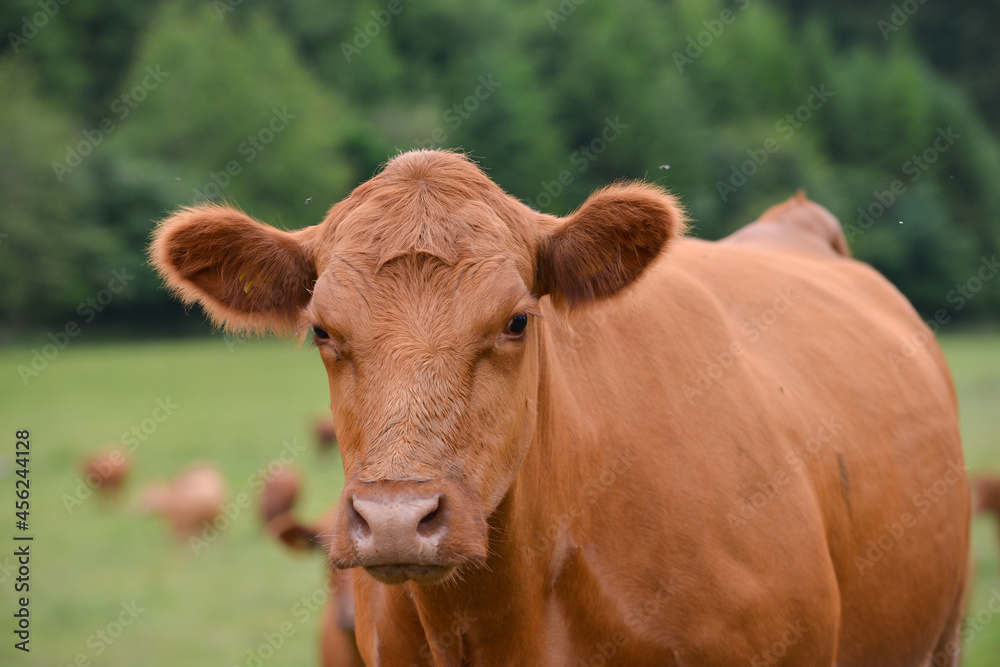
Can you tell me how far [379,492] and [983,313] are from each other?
5093 centimetres

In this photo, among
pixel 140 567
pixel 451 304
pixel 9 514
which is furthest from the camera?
pixel 9 514

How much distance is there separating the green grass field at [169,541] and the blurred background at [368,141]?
0.17 m

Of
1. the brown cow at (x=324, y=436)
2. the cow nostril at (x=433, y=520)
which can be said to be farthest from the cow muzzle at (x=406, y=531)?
the brown cow at (x=324, y=436)

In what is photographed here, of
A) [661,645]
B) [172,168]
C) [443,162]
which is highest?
[172,168]

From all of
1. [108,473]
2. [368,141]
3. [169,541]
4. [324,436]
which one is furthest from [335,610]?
[368,141]

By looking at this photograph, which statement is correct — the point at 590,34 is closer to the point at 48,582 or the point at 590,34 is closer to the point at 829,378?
the point at 48,582

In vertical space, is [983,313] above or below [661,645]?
below

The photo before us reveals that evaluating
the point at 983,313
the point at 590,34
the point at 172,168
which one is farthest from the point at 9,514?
the point at 590,34

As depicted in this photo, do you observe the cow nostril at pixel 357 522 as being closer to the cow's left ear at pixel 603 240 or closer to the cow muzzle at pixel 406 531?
the cow muzzle at pixel 406 531

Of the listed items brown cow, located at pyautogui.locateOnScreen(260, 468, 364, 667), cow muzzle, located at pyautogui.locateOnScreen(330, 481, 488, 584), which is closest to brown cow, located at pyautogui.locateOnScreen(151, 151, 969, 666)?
cow muzzle, located at pyautogui.locateOnScreen(330, 481, 488, 584)

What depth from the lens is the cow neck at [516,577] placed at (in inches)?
108

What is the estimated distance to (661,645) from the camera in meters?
2.84

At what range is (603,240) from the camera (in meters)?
2.87

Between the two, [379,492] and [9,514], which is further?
[9,514]
